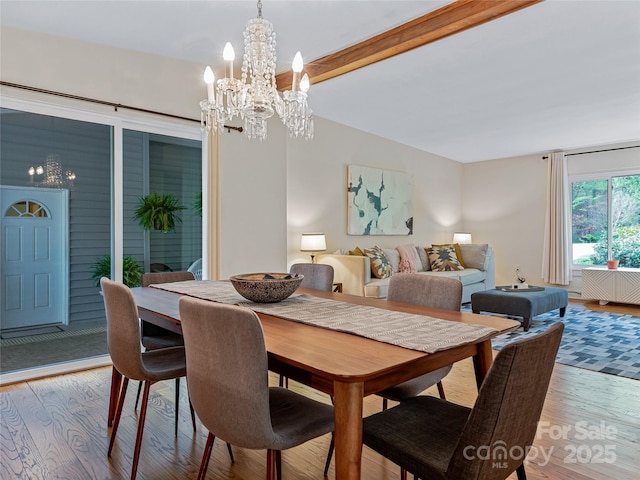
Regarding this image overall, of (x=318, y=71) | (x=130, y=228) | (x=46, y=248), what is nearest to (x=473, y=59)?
(x=318, y=71)

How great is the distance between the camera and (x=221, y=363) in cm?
127

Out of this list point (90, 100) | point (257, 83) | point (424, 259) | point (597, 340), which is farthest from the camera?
point (424, 259)

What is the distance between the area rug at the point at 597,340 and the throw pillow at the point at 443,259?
1458mm

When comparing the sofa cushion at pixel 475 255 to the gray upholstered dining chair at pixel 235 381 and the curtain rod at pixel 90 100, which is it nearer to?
the curtain rod at pixel 90 100

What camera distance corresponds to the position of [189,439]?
2.22 m

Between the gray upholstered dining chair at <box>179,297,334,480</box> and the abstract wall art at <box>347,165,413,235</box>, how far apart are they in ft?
15.2

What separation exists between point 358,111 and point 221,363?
4501 millimetres

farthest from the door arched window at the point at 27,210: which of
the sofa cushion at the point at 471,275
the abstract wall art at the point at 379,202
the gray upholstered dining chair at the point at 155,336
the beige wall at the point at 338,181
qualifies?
the sofa cushion at the point at 471,275

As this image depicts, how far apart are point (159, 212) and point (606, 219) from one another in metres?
6.30

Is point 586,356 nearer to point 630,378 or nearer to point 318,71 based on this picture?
point 630,378

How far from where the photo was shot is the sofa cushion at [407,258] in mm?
5922

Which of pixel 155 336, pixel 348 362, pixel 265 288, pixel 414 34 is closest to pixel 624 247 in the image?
pixel 414 34

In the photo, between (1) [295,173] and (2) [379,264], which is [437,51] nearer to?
(1) [295,173]

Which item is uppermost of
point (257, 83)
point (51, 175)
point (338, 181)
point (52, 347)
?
point (257, 83)
